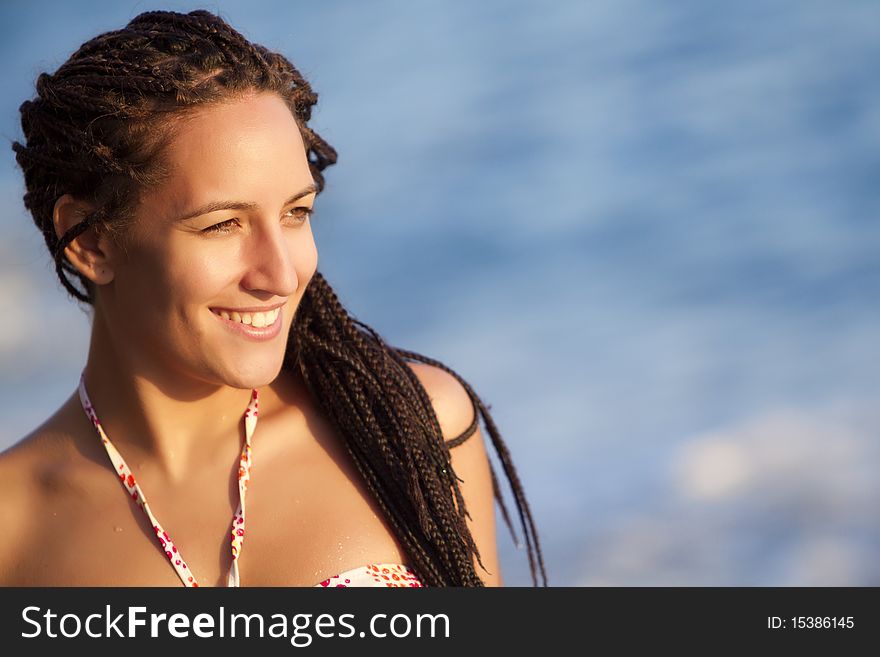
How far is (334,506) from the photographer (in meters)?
3.44

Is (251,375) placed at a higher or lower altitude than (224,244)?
lower

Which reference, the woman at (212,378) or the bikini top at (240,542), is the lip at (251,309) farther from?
the bikini top at (240,542)

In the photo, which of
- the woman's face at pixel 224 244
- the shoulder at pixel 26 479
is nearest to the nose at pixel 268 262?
the woman's face at pixel 224 244

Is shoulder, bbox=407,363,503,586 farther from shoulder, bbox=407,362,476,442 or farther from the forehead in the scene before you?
the forehead

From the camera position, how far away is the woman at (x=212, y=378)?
317 centimetres

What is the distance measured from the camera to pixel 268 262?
3.17 metres

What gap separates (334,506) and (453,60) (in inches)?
415

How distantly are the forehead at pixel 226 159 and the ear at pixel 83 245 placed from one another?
0.93 ft

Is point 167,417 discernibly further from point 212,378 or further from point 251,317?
point 251,317

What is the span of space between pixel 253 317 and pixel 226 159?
0.42 metres

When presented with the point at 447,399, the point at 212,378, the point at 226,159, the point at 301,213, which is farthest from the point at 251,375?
the point at 447,399

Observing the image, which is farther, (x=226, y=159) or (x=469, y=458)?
(x=469, y=458)
